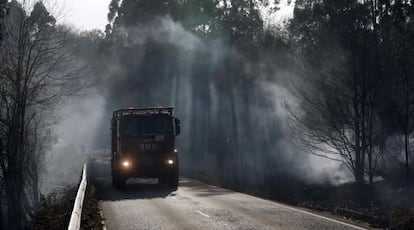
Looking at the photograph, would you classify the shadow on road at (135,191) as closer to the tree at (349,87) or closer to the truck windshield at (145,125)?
the truck windshield at (145,125)

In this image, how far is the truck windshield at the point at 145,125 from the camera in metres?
25.2

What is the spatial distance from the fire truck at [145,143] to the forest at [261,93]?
4.66m

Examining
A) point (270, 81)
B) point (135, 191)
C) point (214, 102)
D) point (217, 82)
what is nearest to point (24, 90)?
point (135, 191)

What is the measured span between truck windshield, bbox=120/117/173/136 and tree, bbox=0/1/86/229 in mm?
5799

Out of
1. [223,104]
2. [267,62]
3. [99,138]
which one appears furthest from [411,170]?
[99,138]

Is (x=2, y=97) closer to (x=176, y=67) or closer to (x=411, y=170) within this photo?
(x=411, y=170)

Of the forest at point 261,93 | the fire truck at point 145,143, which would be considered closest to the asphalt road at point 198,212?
the fire truck at point 145,143

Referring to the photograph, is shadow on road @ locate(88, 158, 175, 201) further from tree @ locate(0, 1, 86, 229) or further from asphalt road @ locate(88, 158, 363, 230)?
tree @ locate(0, 1, 86, 229)

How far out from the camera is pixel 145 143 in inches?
990

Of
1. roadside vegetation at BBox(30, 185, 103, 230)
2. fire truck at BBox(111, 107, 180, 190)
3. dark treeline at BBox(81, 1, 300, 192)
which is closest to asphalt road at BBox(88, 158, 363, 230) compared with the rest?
roadside vegetation at BBox(30, 185, 103, 230)

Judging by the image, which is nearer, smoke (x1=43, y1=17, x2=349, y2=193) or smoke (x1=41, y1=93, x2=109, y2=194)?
smoke (x1=43, y1=17, x2=349, y2=193)

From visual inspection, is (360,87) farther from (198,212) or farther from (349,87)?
(198,212)

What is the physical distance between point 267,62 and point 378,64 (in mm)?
18733

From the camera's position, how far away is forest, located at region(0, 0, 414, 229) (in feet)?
98.8
